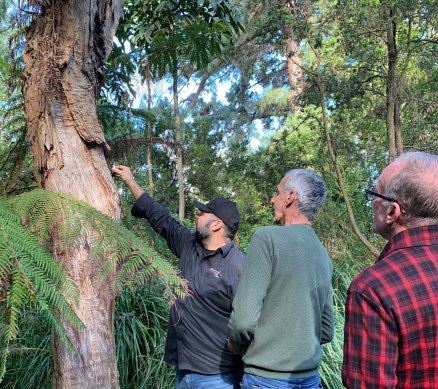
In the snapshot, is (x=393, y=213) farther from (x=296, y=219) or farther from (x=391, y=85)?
(x=391, y=85)

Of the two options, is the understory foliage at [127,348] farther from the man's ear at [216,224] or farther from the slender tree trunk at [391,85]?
the slender tree trunk at [391,85]

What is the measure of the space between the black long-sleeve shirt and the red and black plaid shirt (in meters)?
1.27

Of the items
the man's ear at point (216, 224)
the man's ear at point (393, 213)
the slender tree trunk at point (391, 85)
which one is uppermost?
the slender tree trunk at point (391, 85)

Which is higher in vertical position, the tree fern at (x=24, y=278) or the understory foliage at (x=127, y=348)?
the tree fern at (x=24, y=278)

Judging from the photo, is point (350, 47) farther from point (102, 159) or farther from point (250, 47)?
point (102, 159)

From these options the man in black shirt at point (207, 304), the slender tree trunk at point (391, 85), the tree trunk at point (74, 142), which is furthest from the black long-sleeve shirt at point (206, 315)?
the slender tree trunk at point (391, 85)

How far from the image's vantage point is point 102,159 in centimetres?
226

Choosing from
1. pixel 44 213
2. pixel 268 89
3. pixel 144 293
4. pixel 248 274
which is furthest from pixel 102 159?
pixel 268 89

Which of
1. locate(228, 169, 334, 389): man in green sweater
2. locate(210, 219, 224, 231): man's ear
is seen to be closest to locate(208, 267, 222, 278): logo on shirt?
locate(210, 219, 224, 231): man's ear

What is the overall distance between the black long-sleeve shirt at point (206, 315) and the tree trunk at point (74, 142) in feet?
1.94

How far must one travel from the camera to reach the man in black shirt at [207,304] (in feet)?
8.62

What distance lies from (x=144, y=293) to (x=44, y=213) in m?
3.29

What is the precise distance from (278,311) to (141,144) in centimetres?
163

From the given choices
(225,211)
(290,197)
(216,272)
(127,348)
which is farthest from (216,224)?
(127,348)
